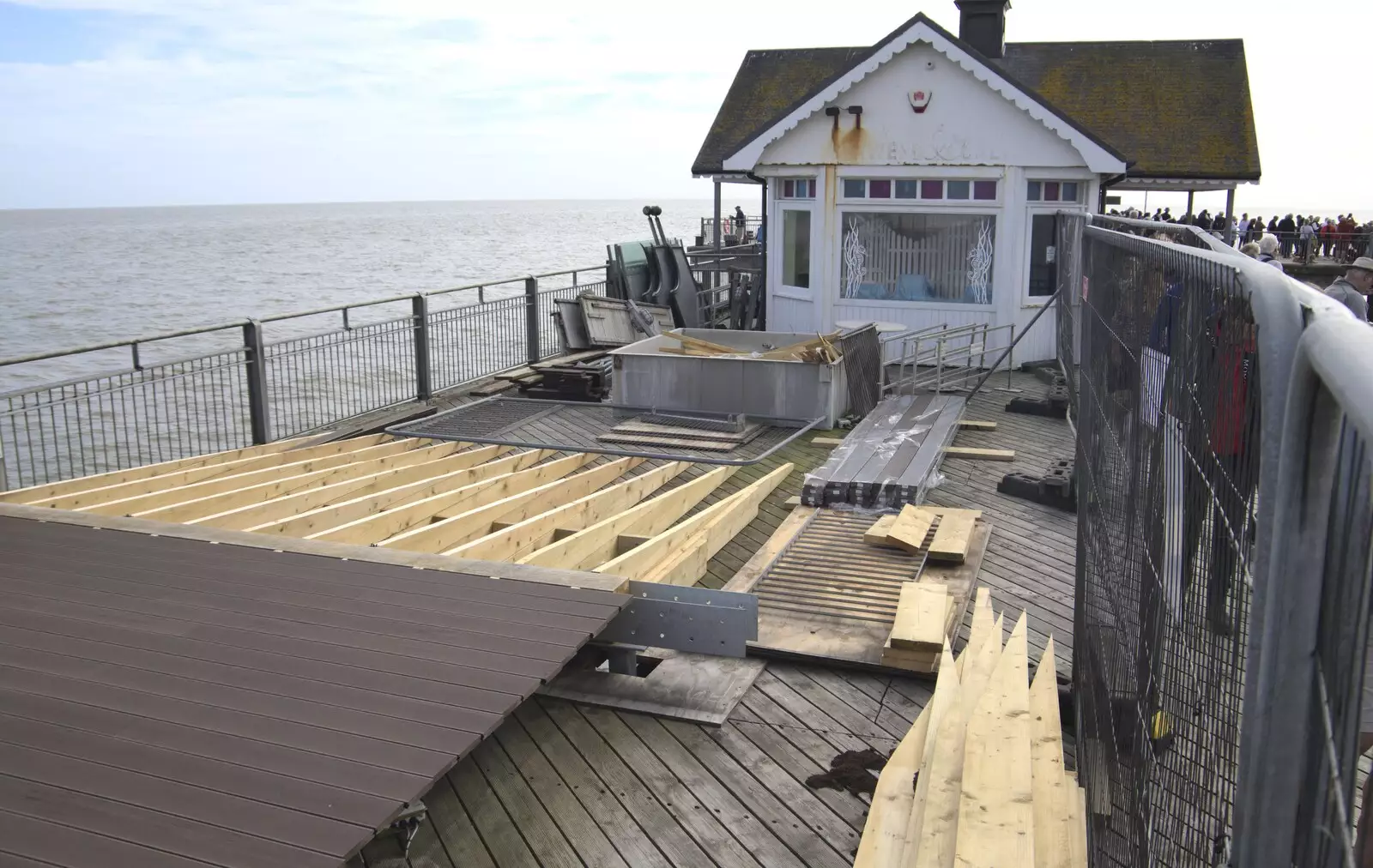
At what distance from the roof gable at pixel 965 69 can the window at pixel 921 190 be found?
3.62 ft

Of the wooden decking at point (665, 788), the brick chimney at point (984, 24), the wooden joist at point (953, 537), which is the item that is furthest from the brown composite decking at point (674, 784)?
the brick chimney at point (984, 24)

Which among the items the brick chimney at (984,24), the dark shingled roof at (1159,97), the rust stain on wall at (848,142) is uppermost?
the brick chimney at (984,24)

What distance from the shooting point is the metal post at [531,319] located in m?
16.5

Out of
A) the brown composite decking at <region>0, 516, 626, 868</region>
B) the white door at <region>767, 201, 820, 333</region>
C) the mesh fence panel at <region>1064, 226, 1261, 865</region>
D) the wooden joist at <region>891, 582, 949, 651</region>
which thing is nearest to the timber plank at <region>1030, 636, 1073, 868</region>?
the mesh fence panel at <region>1064, 226, 1261, 865</region>

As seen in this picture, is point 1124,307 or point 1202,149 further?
point 1202,149

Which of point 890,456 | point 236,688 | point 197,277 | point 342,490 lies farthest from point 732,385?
point 197,277

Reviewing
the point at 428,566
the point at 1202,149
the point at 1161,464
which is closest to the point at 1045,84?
the point at 1202,149

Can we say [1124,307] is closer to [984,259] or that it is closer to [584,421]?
[584,421]

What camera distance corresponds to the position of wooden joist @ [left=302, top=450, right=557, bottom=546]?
726 cm

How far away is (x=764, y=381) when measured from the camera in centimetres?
1218

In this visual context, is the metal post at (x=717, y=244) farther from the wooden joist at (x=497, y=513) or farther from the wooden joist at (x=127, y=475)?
the wooden joist at (x=127, y=475)

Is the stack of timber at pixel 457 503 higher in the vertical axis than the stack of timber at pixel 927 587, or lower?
higher

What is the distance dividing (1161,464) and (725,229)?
32.0 meters

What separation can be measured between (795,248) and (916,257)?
1909 mm
